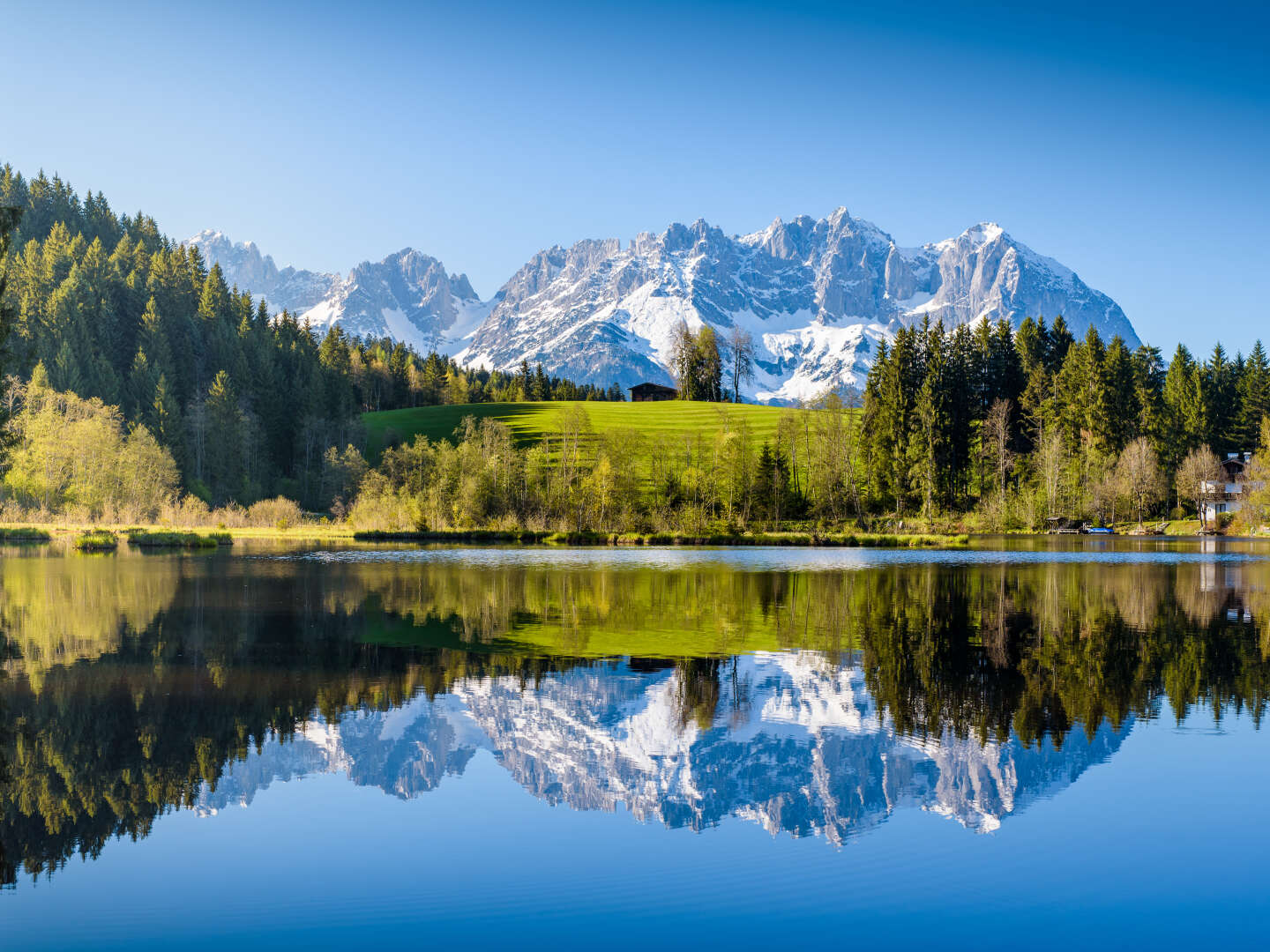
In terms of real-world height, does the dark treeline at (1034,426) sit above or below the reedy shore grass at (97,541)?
above

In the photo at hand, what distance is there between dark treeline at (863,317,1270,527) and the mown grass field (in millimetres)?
18118

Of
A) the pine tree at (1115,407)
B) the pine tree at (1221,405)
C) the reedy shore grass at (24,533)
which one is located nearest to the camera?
the reedy shore grass at (24,533)

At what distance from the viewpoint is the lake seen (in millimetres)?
7613

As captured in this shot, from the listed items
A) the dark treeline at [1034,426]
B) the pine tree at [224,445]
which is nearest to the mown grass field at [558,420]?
the pine tree at [224,445]

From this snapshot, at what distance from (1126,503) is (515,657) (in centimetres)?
9019

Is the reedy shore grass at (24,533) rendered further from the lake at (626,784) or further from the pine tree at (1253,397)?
the pine tree at (1253,397)

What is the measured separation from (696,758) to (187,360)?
11798 centimetres

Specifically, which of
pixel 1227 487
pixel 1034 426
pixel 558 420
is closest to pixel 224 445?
pixel 558 420

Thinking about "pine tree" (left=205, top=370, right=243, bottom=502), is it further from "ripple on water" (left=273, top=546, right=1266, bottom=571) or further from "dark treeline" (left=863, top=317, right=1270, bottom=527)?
"dark treeline" (left=863, top=317, right=1270, bottom=527)

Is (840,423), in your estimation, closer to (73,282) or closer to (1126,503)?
(1126,503)

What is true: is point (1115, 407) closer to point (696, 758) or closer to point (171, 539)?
point (171, 539)

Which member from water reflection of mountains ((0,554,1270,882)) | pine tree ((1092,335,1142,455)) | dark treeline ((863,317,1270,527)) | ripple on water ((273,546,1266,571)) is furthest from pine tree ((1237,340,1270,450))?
water reflection of mountains ((0,554,1270,882))

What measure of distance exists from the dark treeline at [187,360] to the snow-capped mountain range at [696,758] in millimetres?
83608

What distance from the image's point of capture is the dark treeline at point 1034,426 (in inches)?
3578
